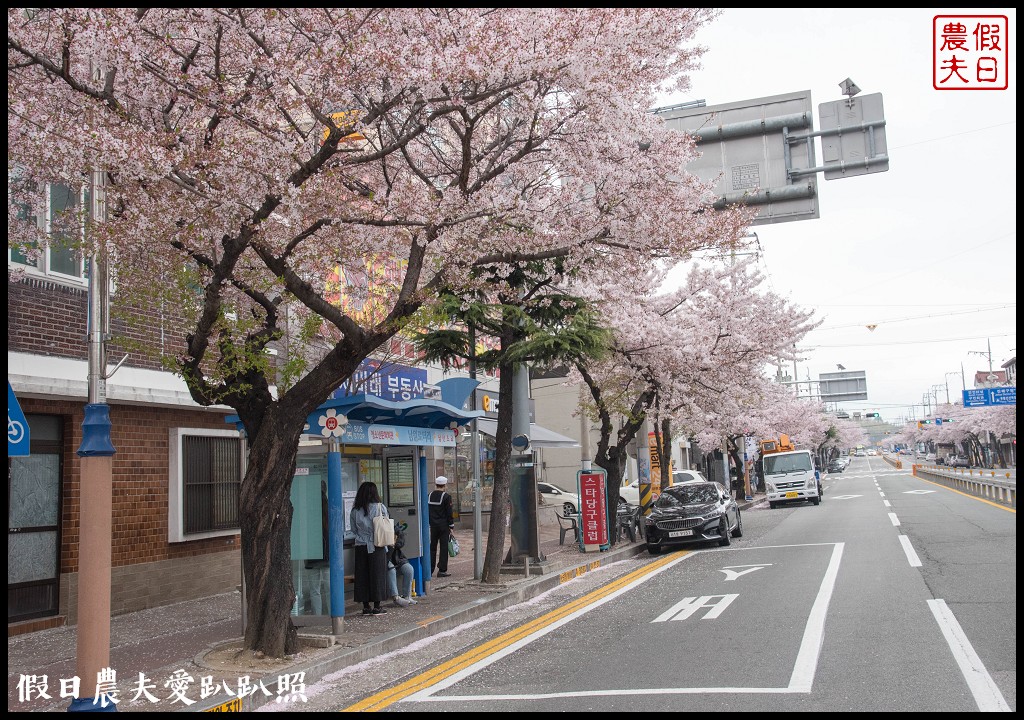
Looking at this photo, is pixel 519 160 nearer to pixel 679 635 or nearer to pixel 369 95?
pixel 369 95

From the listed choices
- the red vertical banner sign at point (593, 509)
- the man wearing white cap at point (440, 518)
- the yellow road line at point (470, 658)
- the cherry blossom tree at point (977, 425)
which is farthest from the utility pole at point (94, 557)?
the cherry blossom tree at point (977, 425)

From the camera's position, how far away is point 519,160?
1195cm

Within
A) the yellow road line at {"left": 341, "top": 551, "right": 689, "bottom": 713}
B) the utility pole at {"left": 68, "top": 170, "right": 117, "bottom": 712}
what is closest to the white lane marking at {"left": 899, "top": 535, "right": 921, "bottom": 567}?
the yellow road line at {"left": 341, "top": 551, "right": 689, "bottom": 713}

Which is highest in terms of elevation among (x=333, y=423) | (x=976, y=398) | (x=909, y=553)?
(x=976, y=398)

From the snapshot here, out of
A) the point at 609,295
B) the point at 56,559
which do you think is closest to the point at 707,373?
the point at 609,295

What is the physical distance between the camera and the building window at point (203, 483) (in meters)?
13.4

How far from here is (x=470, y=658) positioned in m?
8.59

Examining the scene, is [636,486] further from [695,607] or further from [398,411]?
[398,411]

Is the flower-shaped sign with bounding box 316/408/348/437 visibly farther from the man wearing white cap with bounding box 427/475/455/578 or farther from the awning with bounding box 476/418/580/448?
the awning with bounding box 476/418/580/448

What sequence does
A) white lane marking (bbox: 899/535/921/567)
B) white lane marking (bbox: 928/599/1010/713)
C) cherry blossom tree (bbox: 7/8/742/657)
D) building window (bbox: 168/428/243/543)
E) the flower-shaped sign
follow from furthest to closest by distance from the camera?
white lane marking (bbox: 899/535/921/567) < building window (bbox: 168/428/243/543) < the flower-shaped sign < cherry blossom tree (bbox: 7/8/742/657) < white lane marking (bbox: 928/599/1010/713)

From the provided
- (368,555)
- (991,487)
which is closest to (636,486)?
(991,487)

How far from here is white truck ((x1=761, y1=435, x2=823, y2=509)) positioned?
37.2 meters

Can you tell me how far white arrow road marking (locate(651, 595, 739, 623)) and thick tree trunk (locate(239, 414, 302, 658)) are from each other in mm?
4399

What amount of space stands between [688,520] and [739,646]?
429 inches
